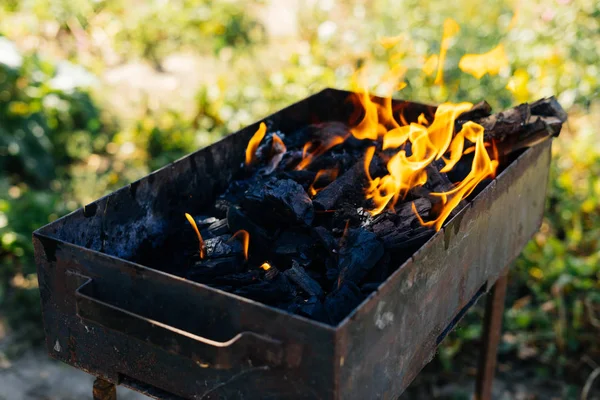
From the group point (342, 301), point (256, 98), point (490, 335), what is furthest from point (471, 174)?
point (256, 98)

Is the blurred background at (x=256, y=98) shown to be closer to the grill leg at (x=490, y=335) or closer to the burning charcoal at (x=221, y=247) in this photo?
the grill leg at (x=490, y=335)

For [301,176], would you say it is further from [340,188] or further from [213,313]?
[213,313]

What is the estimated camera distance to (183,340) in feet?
5.18

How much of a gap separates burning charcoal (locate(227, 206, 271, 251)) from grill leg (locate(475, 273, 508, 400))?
1.13 meters

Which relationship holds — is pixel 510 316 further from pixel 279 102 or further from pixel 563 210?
pixel 279 102

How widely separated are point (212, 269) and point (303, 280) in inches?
10.4

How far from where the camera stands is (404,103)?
9.26 feet

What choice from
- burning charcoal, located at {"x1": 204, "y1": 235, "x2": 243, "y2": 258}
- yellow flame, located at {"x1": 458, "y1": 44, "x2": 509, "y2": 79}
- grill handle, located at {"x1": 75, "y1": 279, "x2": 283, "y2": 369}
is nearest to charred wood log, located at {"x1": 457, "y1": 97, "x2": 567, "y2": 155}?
yellow flame, located at {"x1": 458, "y1": 44, "x2": 509, "y2": 79}

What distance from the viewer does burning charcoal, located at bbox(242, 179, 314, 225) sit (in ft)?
6.73

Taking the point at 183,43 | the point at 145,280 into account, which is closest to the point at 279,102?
the point at 183,43

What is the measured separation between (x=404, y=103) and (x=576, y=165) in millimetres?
2181

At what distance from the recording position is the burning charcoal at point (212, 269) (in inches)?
75.2

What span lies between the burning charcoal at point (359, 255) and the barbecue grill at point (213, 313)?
0.17m

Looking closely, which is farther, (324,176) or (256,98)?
(256,98)
